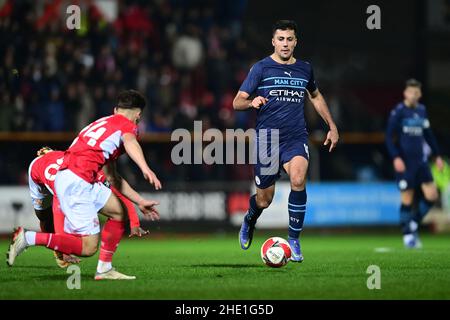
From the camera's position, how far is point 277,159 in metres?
10.8

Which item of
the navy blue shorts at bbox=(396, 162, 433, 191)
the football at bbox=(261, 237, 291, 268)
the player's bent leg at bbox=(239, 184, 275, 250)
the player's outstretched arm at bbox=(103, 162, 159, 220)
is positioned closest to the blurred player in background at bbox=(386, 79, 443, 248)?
the navy blue shorts at bbox=(396, 162, 433, 191)

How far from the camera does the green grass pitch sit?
7887 millimetres

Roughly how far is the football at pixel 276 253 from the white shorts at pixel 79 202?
82.4 inches

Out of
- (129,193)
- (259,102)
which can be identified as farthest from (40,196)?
(259,102)

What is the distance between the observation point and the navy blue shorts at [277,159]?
1066cm

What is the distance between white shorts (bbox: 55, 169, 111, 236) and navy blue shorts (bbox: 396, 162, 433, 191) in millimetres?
7622

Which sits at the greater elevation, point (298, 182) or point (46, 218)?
point (298, 182)

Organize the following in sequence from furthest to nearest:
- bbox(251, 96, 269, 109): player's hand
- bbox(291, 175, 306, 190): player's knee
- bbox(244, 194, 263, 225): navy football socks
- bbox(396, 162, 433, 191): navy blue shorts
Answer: bbox(396, 162, 433, 191): navy blue shorts → bbox(244, 194, 263, 225): navy football socks → bbox(291, 175, 306, 190): player's knee → bbox(251, 96, 269, 109): player's hand

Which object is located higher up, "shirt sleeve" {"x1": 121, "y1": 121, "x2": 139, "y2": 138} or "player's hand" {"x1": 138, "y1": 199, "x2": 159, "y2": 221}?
"shirt sleeve" {"x1": 121, "y1": 121, "x2": 139, "y2": 138}

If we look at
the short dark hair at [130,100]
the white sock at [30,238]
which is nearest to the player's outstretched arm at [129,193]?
the short dark hair at [130,100]

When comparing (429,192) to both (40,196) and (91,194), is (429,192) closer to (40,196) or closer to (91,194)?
(40,196)

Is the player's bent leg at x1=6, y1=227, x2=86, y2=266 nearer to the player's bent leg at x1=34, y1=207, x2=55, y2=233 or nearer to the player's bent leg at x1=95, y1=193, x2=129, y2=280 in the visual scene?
the player's bent leg at x1=95, y1=193, x2=129, y2=280

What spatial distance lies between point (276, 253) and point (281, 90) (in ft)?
6.17

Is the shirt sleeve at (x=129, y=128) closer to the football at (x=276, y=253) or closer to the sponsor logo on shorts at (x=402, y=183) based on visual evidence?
the football at (x=276, y=253)
